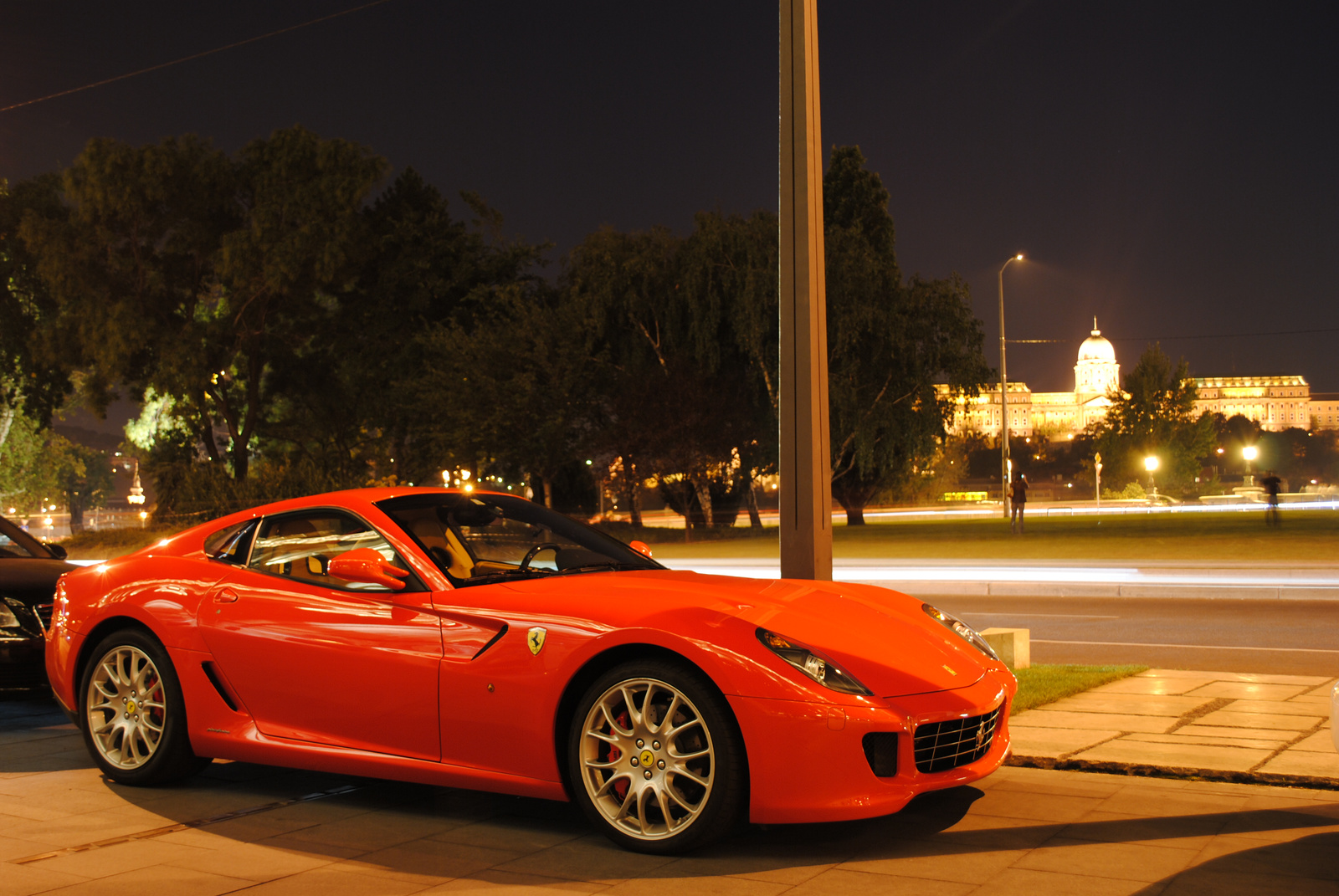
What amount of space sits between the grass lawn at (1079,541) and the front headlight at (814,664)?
63.8 feet

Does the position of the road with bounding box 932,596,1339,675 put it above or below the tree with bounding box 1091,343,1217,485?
below

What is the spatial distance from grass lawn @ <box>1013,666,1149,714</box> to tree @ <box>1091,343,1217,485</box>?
7785 cm

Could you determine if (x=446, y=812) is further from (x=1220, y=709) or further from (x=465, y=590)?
(x=1220, y=709)

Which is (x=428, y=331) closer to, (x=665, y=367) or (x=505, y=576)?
(x=665, y=367)

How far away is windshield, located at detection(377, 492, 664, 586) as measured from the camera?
5.13m

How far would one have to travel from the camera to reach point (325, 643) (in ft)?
16.2

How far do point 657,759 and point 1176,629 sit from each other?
9.49 m

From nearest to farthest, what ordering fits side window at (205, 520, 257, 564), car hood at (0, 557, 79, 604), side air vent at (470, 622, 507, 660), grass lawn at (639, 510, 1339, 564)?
side air vent at (470, 622, 507, 660) < side window at (205, 520, 257, 564) < car hood at (0, 557, 79, 604) < grass lawn at (639, 510, 1339, 564)

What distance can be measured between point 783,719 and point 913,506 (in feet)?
222

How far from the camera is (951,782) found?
13.9 feet

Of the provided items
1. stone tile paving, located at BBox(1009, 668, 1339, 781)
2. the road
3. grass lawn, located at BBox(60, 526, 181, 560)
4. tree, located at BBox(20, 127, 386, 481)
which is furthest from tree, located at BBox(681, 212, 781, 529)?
stone tile paving, located at BBox(1009, 668, 1339, 781)

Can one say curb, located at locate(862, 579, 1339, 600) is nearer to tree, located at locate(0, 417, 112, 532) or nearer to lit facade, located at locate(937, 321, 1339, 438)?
tree, located at locate(0, 417, 112, 532)

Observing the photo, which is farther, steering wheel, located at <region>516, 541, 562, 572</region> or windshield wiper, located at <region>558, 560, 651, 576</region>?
steering wheel, located at <region>516, 541, 562, 572</region>

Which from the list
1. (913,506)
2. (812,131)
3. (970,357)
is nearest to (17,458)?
(913,506)
